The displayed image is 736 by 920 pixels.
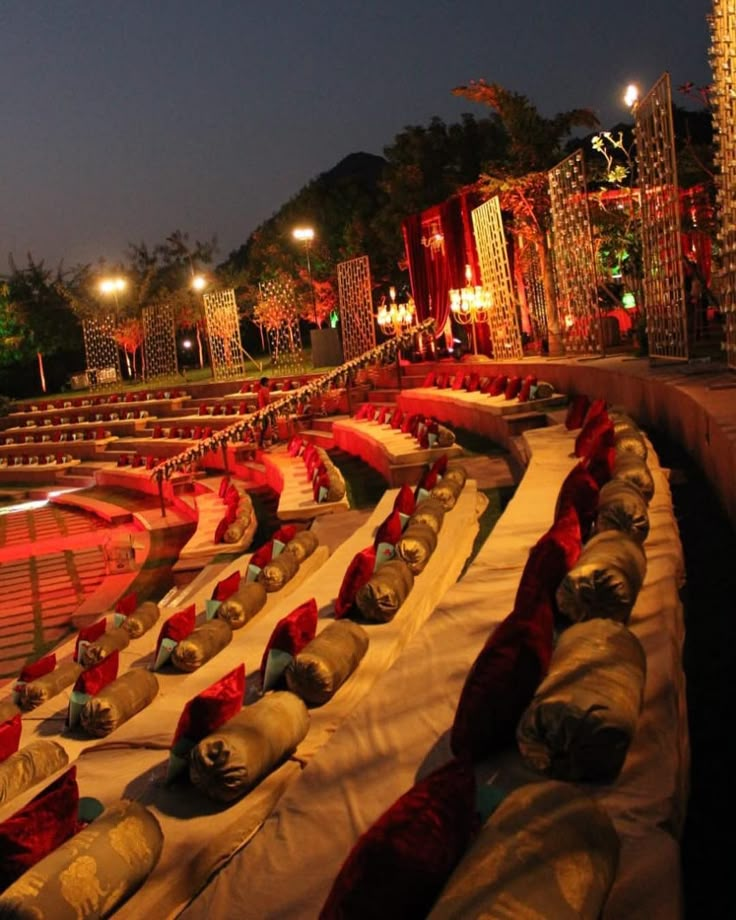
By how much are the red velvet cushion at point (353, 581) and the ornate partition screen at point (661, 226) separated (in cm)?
325

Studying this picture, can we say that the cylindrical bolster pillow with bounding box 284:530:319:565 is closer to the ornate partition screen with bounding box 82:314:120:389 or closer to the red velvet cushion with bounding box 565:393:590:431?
the red velvet cushion with bounding box 565:393:590:431

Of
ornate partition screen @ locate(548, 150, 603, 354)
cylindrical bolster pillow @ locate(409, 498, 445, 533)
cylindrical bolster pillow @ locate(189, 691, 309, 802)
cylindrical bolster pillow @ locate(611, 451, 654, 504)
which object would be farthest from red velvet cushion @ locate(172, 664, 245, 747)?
ornate partition screen @ locate(548, 150, 603, 354)

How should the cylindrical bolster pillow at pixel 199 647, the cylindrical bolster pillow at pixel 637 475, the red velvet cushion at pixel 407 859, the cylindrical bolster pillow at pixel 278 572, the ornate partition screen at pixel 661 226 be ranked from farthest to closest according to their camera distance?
the ornate partition screen at pixel 661 226
the cylindrical bolster pillow at pixel 278 572
the cylindrical bolster pillow at pixel 199 647
the cylindrical bolster pillow at pixel 637 475
the red velvet cushion at pixel 407 859

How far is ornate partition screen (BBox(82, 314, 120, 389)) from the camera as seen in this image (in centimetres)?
2666

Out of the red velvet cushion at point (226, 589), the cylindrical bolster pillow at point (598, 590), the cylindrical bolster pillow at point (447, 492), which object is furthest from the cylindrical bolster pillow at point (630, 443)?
the red velvet cushion at point (226, 589)

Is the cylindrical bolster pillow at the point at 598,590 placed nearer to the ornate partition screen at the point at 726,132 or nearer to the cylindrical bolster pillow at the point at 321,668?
the cylindrical bolster pillow at the point at 321,668

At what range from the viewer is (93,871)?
2.34 meters

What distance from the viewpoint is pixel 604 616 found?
252cm

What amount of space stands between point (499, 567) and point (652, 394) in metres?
2.76

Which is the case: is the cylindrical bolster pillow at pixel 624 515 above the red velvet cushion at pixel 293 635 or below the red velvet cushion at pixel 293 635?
above

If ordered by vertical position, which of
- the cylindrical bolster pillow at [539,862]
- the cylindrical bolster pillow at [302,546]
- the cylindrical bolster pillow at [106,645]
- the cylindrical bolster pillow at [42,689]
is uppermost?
the cylindrical bolster pillow at [539,862]

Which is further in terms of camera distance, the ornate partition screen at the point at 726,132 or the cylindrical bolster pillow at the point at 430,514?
the cylindrical bolster pillow at the point at 430,514

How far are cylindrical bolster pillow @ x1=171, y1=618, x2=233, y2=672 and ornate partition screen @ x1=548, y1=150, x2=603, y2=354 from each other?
5.77 m

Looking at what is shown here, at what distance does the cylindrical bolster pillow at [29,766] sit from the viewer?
3814 millimetres
